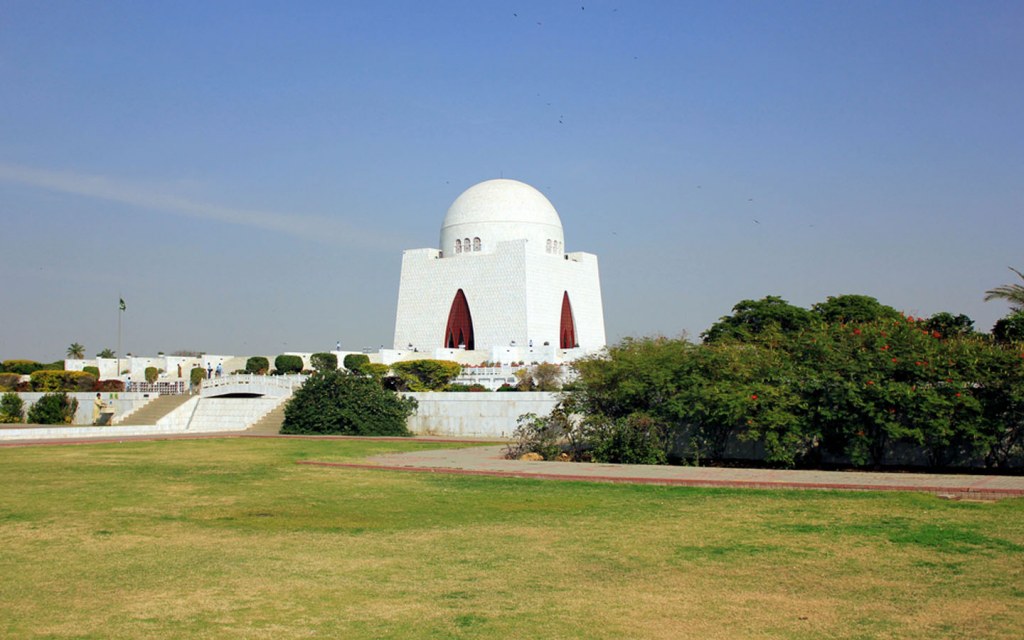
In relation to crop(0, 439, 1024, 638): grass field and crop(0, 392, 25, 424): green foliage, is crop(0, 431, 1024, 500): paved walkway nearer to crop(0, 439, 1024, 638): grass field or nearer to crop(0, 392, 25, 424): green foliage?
crop(0, 439, 1024, 638): grass field

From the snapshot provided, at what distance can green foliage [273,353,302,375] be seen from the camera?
38.2m

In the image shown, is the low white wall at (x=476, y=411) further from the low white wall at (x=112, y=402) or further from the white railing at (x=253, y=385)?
the low white wall at (x=112, y=402)

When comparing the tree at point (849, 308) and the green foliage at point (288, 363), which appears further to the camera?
the green foliage at point (288, 363)

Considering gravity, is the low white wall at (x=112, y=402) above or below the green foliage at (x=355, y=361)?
below

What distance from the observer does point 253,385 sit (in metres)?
28.6

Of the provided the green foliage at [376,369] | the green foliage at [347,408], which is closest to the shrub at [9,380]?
the green foliage at [376,369]

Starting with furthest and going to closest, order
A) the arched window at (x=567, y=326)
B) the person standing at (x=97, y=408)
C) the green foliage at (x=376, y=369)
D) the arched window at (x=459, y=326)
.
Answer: the arched window at (x=567, y=326) → the arched window at (x=459, y=326) → the green foliage at (x=376, y=369) → the person standing at (x=97, y=408)

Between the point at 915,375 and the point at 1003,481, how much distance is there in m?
2.72

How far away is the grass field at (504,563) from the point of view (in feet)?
18.0

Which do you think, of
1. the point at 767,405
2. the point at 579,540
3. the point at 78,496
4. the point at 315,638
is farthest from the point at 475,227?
the point at 315,638

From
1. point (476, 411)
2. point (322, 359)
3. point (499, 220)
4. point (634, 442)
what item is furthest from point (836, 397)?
point (499, 220)

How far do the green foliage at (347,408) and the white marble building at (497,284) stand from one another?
1501 centimetres

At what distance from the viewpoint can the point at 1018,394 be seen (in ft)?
40.8

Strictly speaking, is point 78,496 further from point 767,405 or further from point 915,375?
point 915,375
